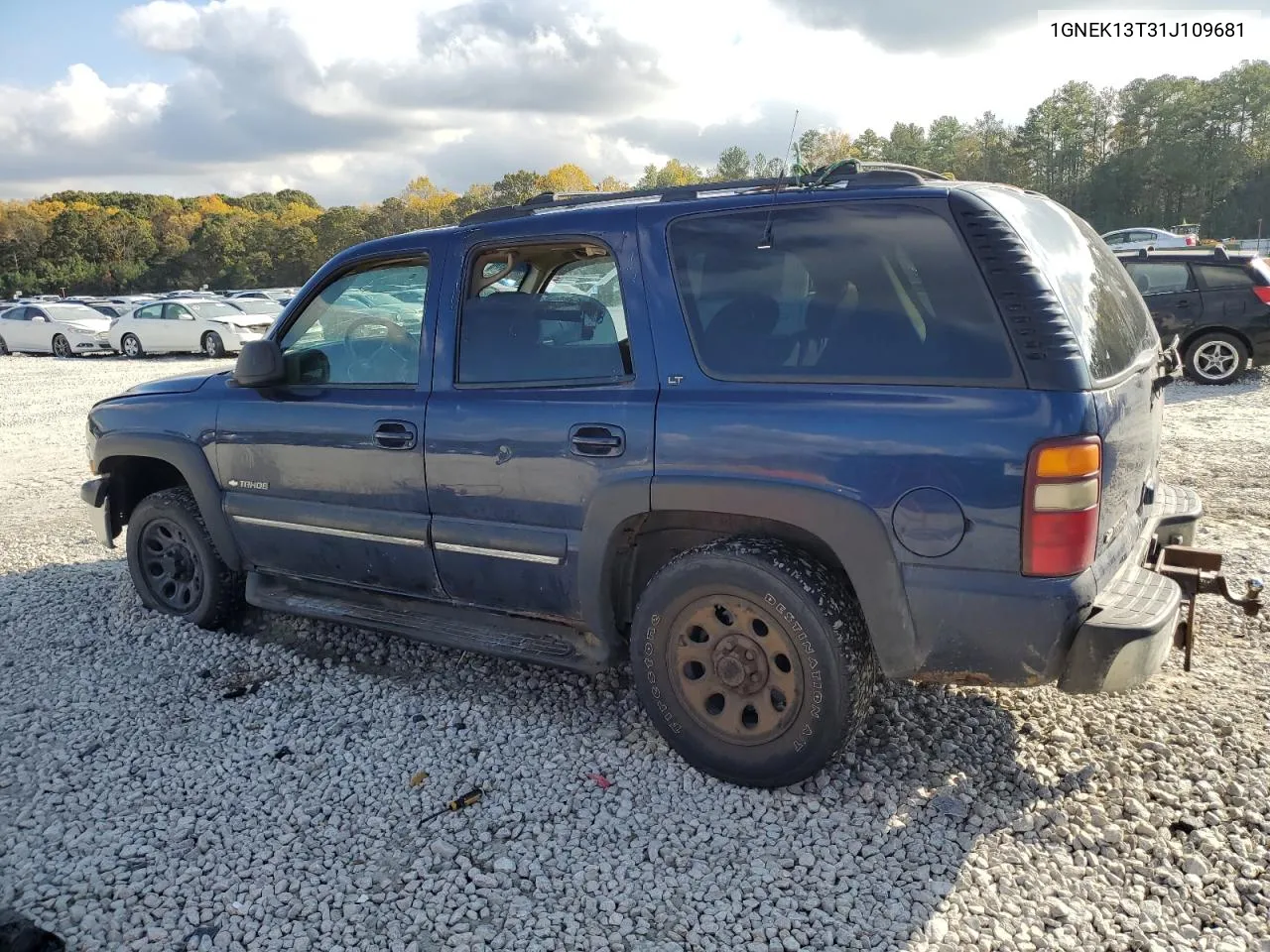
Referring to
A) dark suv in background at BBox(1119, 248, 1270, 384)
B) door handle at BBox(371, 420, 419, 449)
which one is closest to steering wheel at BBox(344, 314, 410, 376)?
door handle at BBox(371, 420, 419, 449)

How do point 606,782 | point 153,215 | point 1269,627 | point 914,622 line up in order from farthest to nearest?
point 153,215 → point 1269,627 → point 606,782 → point 914,622

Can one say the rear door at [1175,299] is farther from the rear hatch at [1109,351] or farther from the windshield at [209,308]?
the windshield at [209,308]

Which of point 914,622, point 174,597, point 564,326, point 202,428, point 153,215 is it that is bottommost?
point 174,597

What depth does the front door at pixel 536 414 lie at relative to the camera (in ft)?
10.8

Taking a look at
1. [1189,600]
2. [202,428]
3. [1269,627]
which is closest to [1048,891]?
[1189,600]

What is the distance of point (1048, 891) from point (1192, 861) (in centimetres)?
46

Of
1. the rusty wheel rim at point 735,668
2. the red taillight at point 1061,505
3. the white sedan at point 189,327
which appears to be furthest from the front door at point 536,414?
the white sedan at point 189,327

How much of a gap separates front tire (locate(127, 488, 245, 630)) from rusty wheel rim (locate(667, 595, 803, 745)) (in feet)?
8.70

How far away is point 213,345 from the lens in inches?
872

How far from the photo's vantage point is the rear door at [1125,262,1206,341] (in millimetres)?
11867

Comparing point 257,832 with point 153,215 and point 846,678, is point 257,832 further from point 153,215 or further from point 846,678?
point 153,215

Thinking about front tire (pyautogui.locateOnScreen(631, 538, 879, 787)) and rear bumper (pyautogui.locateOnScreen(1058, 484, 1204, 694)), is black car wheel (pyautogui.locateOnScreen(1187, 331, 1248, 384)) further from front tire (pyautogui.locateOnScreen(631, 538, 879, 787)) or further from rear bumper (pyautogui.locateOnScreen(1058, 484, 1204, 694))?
front tire (pyautogui.locateOnScreen(631, 538, 879, 787))

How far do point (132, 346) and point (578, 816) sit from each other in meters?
23.9

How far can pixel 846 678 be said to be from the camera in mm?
3002
